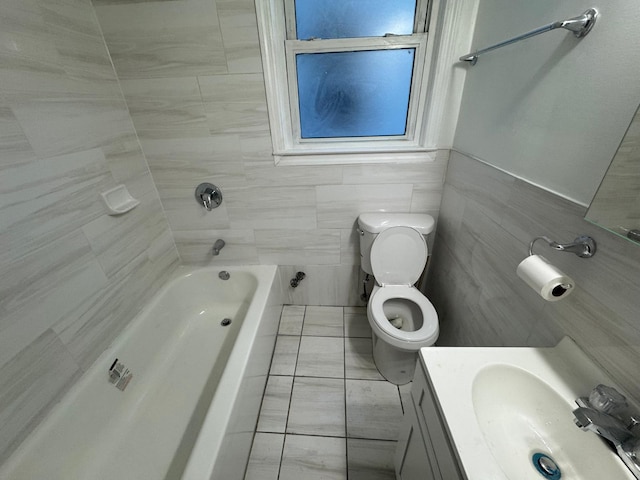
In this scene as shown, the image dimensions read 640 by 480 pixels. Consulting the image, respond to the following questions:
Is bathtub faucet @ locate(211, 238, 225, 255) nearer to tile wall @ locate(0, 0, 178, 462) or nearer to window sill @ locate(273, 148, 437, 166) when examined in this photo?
tile wall @ locate(0, 0, 178, 462)

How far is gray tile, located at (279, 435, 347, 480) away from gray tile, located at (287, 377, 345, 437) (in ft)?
0.11

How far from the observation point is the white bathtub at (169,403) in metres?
0.89

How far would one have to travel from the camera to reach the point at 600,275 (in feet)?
2.00

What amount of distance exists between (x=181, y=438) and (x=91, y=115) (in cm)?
150

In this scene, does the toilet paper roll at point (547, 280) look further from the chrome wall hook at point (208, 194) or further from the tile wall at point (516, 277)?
the chrome wall hook at point (208, 194)

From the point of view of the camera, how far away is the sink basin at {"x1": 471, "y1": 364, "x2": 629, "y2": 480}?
559 mm

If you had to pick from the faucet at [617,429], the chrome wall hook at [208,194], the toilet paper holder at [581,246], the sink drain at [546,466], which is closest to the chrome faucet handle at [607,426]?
the faucet at [617,429]

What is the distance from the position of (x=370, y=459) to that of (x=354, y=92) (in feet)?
6.12

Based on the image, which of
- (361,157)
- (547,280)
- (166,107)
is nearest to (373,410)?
(547,280)

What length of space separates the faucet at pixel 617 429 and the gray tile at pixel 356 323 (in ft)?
4.07

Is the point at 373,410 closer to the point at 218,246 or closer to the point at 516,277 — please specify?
the point at 516,277

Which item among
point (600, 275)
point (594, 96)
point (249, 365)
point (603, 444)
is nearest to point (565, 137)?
point (594, 96)

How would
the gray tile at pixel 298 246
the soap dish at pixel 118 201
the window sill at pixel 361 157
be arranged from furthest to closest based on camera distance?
the gray tile at pixel 298 246, the window sill at pixel 361 157, the soap dish at pixel 118 201

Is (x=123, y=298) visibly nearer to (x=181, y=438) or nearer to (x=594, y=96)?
(x=181, y=438)
